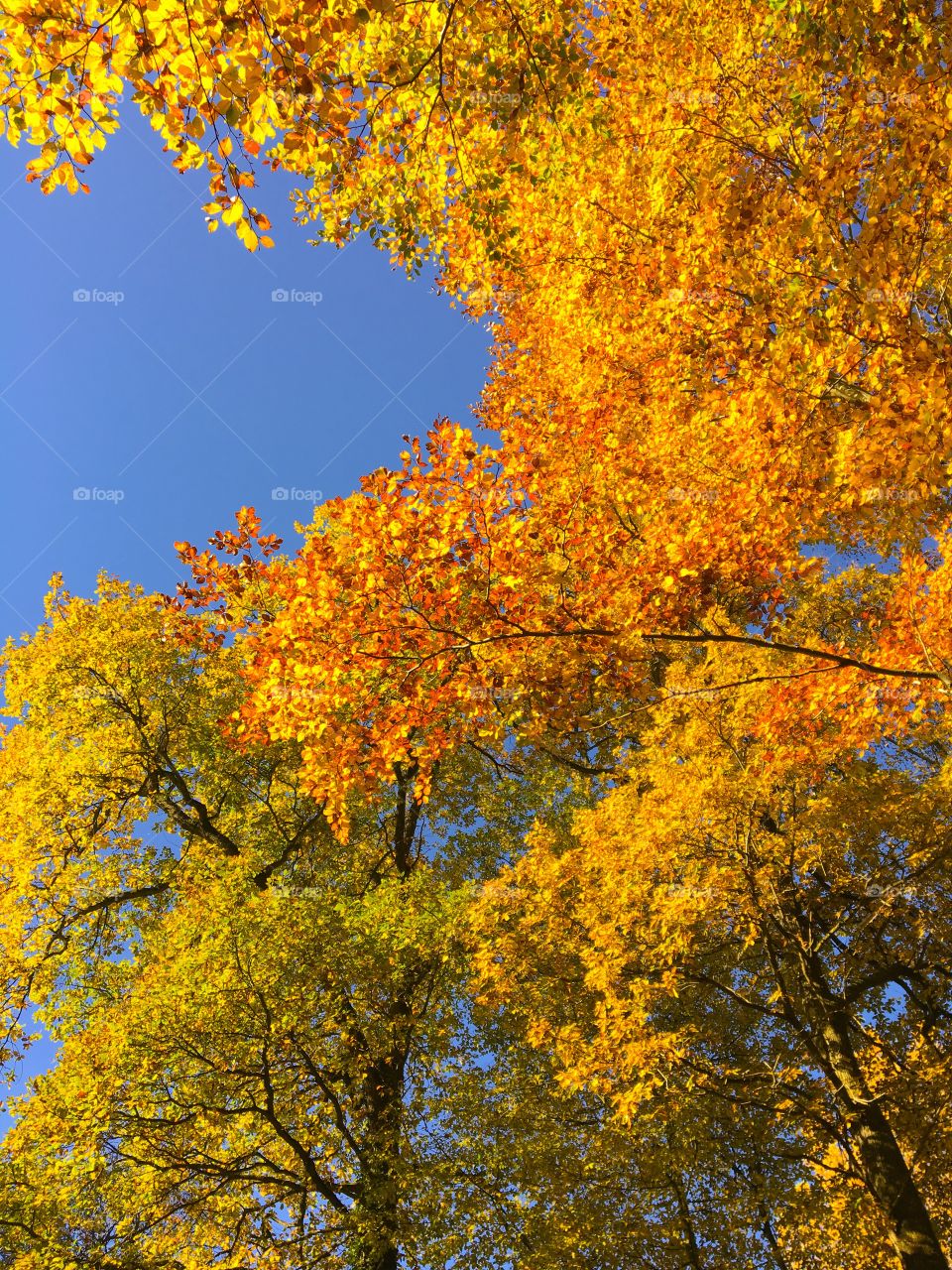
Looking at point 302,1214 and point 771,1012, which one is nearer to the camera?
point 771,1012

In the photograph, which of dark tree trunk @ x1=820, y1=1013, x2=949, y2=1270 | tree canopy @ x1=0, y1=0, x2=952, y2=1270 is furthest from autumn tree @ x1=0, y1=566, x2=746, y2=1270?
dark tree trunk @ x1=820, y1=1013, x2=949, y2=1270

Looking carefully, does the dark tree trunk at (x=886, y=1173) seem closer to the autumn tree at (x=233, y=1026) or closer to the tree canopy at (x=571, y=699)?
the tree canopy at (x=571, y=699)

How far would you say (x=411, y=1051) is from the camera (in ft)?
35.7

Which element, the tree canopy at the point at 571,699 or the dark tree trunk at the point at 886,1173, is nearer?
the tree canopy at the point at 571,699

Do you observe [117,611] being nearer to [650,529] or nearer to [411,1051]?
[411,1051]

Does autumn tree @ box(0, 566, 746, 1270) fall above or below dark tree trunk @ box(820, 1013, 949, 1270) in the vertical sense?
above

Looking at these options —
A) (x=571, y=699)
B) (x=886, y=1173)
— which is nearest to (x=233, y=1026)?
(x=571, y=699)

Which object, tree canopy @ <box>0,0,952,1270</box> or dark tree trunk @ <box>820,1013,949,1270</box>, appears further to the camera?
dark tree trunk @ <box>820,1013,949,1270</box>

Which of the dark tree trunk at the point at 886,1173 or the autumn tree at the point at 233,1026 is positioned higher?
the autumn tree at the point at 233,1026

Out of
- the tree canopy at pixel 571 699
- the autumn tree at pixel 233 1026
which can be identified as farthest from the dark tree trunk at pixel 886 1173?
the autumn tree at pixel 233 1026

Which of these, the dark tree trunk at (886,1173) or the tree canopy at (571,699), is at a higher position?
the tree canopy at (571,699)

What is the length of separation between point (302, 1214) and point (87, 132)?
40.6 ft

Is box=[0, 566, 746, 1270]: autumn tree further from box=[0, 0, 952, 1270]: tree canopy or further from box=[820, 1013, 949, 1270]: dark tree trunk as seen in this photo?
box=[820, 1013, 949, 1270]: dark tree trunk

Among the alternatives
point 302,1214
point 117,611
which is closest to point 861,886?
point 302,1214
